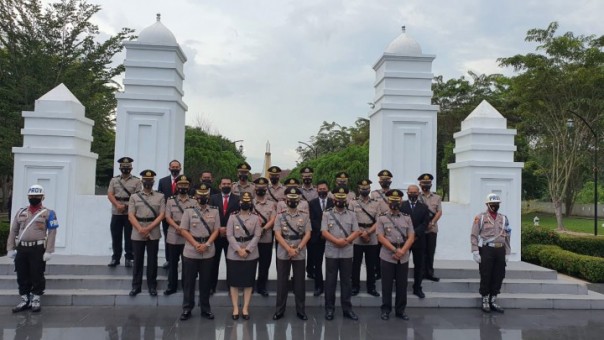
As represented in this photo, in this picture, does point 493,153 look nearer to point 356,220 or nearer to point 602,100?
point 356,220

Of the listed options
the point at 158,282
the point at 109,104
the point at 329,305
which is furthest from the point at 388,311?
the point at 109,104

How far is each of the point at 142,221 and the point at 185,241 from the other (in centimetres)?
75

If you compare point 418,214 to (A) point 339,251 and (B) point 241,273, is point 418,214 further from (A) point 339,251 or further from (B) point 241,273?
(B) point 241,273

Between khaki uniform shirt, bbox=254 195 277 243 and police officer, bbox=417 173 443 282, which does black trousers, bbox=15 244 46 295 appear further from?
police officer, bbox=417 173 443 282

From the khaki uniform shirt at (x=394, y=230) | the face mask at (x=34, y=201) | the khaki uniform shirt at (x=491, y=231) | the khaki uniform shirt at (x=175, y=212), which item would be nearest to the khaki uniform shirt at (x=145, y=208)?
the khaki uniform shirt at (x=175, y=212)

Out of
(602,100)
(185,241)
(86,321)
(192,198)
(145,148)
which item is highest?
(602,100)

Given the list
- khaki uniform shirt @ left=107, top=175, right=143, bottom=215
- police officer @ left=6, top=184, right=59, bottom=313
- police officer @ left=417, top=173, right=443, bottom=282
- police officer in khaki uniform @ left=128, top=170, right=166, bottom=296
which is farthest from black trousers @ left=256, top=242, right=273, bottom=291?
police officer @ left=6, top=184, right=59, bottom=313

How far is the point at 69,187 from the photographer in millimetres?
8234

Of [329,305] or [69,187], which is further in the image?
[69,187]

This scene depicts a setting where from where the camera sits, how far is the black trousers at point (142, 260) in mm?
6680

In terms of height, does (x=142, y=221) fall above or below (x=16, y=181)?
below

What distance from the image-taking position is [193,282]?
6219 millimetres

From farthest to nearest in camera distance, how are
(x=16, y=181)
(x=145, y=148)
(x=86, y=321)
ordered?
(x=145, y=148), (x=16, y=181), (x=86, y=321)

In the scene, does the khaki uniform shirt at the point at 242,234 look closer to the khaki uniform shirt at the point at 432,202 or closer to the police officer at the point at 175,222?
the police officer at the point at 175,222
